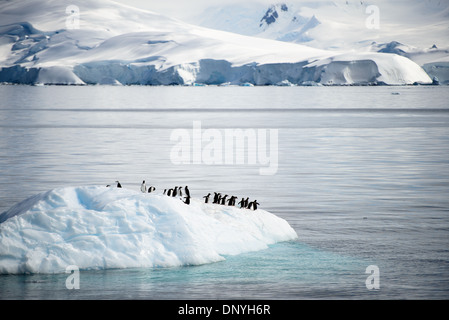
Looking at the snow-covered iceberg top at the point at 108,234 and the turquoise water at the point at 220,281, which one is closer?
the turquoise water at the point at 220,281

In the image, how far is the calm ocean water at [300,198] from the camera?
10523 mm

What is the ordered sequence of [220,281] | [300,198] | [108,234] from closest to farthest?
[220,281] → [108,234] → [300,198]

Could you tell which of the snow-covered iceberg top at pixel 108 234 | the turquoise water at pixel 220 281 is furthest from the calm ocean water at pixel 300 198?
the snow-covered iceberg top at pixel 108 234

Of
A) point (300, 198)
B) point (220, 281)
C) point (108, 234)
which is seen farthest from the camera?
point (300, 198)

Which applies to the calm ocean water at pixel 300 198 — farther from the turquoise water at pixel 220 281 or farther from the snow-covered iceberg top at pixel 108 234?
the snow-covered iceberg top at pixel 108 234

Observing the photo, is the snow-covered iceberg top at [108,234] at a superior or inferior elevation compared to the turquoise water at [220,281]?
superior

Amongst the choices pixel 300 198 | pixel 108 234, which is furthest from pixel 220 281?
pixel 300 198

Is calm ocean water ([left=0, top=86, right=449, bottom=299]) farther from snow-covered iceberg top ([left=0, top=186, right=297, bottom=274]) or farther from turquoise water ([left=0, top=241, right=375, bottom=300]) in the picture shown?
snow-covered iceberg top ([left=0, top=186, right=297, bottom=274])

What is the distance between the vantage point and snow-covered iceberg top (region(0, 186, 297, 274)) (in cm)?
1129

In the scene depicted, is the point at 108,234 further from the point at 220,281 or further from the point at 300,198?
the point at 300,198

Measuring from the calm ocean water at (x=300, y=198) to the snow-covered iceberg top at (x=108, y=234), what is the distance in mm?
256

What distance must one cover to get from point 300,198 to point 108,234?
8.62 metres

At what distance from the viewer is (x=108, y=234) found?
1158 centimetres
